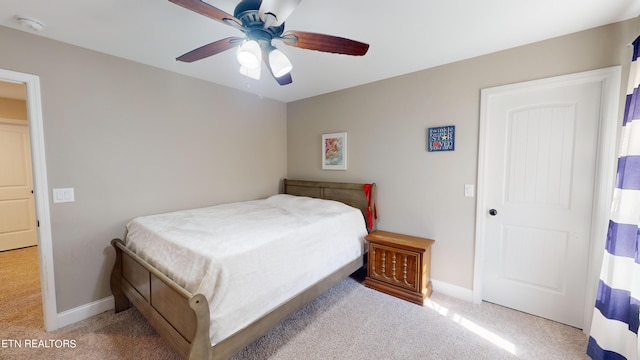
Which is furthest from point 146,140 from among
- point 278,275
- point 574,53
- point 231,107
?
point 574,53

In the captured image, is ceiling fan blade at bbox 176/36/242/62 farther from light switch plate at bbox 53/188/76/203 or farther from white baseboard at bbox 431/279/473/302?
white baseboard at bbox 431/279/473/302

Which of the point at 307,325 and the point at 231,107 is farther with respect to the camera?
the point at 231,107

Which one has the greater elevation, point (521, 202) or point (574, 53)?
point (574, 53)

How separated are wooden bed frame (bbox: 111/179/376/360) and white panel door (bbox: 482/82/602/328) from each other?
151 centimetres

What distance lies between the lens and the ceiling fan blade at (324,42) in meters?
1.46

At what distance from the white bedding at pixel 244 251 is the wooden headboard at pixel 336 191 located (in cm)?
32

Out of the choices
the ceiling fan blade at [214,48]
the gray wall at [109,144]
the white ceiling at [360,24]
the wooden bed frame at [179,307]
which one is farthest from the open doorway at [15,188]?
the ceiling fan blade at [214,48]

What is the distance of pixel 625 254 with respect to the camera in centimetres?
162

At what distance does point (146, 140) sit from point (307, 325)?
243cm

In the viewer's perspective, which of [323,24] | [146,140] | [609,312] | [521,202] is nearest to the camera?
[609,312]

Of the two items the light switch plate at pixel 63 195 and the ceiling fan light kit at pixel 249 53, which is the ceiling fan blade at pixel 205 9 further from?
the light switch plate at pixel 63 195

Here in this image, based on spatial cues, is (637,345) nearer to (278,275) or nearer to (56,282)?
(278,275)

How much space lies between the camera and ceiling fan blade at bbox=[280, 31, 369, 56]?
1458mm

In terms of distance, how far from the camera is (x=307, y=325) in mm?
2193
